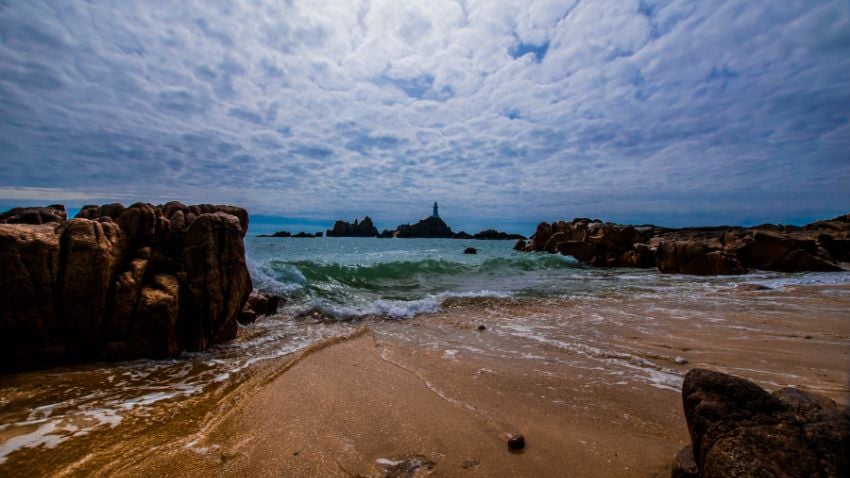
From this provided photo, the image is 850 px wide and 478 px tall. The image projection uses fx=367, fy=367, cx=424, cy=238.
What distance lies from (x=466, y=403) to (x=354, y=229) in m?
127

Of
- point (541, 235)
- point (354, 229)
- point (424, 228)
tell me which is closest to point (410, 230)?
point (424, 228)

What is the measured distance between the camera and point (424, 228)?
12600 centimetres

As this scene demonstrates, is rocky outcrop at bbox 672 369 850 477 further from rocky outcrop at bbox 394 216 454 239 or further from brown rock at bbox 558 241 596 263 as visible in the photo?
rocky outcrop at bbox 394 216 454 239

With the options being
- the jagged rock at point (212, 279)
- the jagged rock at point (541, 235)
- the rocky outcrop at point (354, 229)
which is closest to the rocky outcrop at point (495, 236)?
the rocky outcrop at point (354, 229)

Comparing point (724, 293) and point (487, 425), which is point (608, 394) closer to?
point (487, 425)

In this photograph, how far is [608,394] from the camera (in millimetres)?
4074

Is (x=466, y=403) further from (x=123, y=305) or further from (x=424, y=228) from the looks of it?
(x=424, y=228)

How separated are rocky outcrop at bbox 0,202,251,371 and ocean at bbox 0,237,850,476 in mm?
368

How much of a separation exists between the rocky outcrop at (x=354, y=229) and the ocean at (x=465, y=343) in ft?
376

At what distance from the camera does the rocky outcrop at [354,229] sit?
124 meters

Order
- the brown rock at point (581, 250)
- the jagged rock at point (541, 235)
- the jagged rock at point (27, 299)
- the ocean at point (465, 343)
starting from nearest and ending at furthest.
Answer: the ocean at point (465, 343), the jagged rock at point (27, 299), the brown rock at point (581, 250), the jagged rock at point (541, 235)

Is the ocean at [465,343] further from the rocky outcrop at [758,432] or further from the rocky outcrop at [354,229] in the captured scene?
the rocky outcrop at [354,229]

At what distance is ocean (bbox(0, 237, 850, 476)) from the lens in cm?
360

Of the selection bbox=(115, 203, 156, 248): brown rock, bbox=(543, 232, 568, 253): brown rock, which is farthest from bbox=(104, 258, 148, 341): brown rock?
bbox=(543, 232, 568, 253): brown rock
